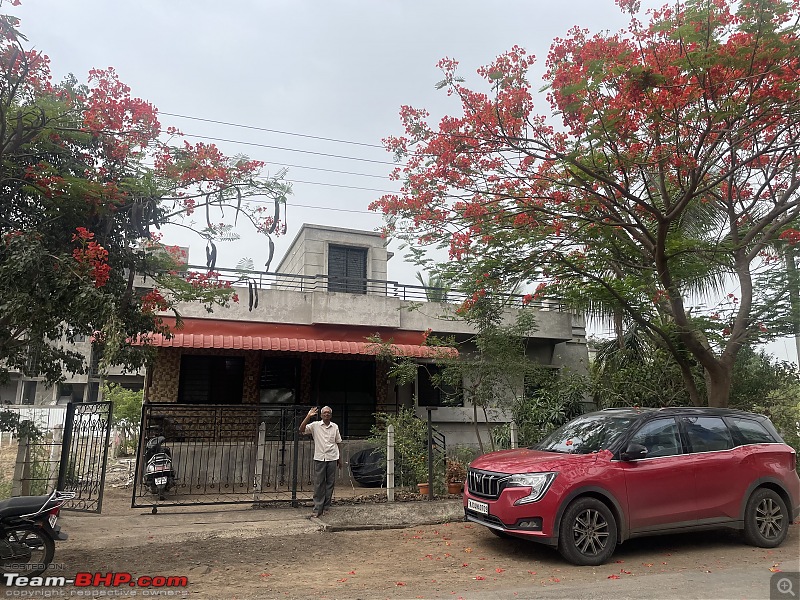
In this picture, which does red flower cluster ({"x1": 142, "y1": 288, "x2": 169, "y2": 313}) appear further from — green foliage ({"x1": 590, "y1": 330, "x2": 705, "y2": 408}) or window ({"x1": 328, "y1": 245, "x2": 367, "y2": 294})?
green foliage ({"x1": 590, "y1": 330, "x2": 705, "y2": 408})

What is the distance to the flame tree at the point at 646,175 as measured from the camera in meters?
7.59

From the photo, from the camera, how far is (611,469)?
21.4ft

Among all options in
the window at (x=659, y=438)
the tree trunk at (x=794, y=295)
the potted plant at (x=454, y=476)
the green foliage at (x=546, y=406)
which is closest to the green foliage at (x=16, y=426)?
the potted plant at (x=454, y=476)

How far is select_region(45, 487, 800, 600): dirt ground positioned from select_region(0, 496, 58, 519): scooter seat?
781 millimetres

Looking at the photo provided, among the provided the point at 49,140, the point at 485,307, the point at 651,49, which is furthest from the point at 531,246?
the point at 49,140

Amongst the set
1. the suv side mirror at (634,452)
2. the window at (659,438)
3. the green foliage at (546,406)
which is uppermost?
the green foliage at (546,406)

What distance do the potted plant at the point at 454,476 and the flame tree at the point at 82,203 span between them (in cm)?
545

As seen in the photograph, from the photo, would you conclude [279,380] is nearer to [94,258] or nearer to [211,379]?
[211,379]

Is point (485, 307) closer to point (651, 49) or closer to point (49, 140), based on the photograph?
point (651, 49)

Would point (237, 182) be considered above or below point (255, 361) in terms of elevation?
above

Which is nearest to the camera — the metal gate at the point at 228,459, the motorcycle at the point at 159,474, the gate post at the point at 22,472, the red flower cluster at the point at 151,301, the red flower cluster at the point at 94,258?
the red flower cluster at the point at 94,258

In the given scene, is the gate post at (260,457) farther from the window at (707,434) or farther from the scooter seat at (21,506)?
the window at (707,434)

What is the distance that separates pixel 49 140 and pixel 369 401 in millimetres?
10092

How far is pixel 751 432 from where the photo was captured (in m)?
7.54
